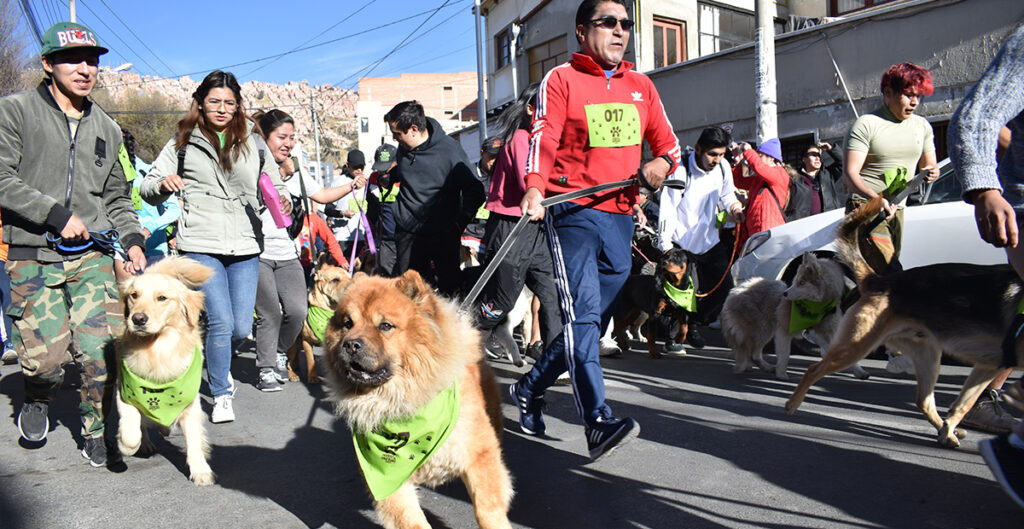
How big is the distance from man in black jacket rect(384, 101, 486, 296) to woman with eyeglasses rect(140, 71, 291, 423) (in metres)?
1.13

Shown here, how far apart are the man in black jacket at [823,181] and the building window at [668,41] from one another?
12.0 meters

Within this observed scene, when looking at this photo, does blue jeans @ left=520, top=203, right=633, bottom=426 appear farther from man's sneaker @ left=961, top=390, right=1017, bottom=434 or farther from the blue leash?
the blue leash

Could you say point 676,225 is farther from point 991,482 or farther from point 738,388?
point 991,482

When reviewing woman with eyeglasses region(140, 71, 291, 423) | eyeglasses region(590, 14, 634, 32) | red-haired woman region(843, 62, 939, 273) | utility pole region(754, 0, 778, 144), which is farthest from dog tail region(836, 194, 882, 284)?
utility pole region(754, 0, 778, 144)

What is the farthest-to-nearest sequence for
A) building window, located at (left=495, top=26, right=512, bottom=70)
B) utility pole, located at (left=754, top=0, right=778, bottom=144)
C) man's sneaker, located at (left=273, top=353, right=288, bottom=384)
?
building window, located at (left=495, top=26, right=512, bottom=70), utility pole, located at (left=754, top=0, right=778, bottom=144), man's sneaker, located at (left=273, top=353, right=288, bottom=384)

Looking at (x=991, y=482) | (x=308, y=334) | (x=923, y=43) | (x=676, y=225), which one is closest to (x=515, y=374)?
(x=308, y=334)

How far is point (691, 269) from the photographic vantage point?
737 cm

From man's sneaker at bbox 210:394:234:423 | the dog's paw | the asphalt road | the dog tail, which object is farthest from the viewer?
man's sneaker at bbox 210:394:234:423

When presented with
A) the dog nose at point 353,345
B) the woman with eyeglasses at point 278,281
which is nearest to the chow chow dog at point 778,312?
the woman with eyeglasses at point 278,281

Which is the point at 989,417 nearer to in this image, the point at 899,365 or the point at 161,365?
the point at 899,365

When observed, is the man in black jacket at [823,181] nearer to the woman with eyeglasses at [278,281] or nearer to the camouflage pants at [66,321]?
the woman with eyeglasses at [278,281]

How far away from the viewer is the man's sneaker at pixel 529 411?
13.6 ft

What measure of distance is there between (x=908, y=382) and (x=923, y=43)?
880cm

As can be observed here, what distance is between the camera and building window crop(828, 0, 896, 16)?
49.9ft
